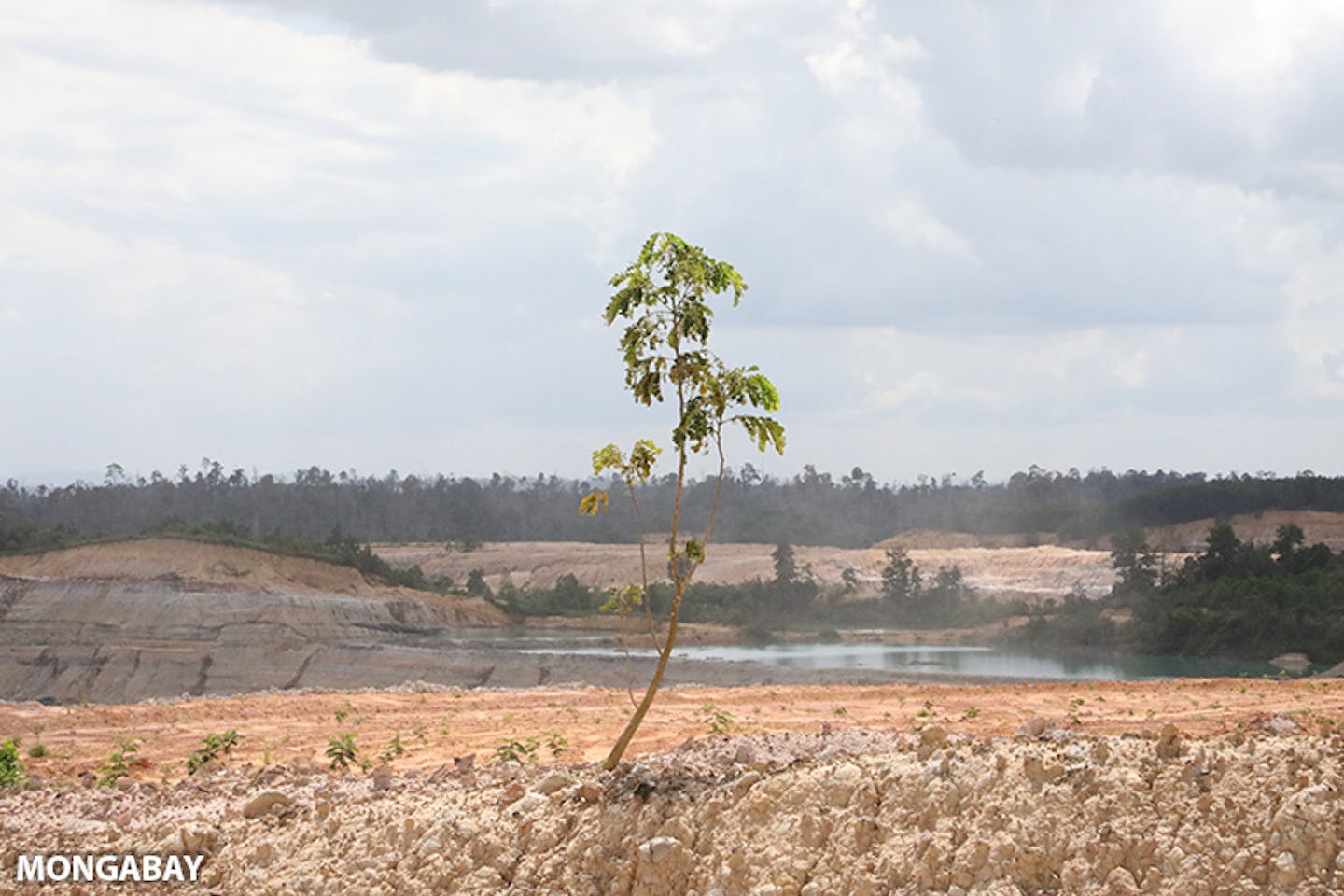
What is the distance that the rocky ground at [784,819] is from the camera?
21.2ft

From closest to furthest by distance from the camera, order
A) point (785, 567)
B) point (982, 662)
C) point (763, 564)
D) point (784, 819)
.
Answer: point (784, 819)
point (982, 662)
point (785, 567)
point (763, 564)

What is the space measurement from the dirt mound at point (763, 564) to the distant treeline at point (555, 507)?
538 centimetres

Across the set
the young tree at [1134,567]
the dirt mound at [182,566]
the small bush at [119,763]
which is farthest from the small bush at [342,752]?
the young tree at [1134,567]

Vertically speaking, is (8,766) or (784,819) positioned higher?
(784,819)

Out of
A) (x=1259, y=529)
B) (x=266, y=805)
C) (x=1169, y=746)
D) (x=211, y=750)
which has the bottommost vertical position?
(x=211, y=750)

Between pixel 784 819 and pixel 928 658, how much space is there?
34.0 meters

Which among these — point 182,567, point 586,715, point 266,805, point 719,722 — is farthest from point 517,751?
point 182,567

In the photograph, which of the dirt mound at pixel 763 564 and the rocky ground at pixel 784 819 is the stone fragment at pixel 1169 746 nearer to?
the rocky ground at pixel 784 819

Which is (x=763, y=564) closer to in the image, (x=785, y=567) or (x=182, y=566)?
(x=785, y=567)

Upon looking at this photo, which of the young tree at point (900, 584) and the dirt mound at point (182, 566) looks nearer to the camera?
the dirt mound at point (182, 566)

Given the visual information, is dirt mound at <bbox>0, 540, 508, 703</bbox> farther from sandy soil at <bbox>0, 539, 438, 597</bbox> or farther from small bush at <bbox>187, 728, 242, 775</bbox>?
small bush at <bbox>187, 728, 242, 775</bbox>

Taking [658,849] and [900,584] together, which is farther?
[900,584]

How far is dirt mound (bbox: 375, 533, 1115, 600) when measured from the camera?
58.7 metres

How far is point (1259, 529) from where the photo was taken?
6088cm
